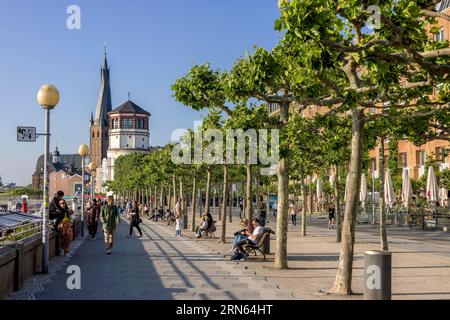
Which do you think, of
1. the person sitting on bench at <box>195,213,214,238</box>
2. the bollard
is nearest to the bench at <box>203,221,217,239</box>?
the person sitting on bench at <box>195,213,214,238</box>

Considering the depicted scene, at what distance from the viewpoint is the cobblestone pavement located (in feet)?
37.4

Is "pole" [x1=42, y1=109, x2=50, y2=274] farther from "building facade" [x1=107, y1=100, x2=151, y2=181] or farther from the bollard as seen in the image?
"building facade" [x1=107, y1=100, x2=151, y2=181]

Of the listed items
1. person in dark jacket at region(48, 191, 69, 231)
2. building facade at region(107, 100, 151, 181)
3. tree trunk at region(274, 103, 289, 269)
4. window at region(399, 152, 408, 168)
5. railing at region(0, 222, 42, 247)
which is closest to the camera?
railing at region(0, 222, 42, 247)

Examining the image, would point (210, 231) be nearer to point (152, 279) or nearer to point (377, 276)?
point (152, 279)

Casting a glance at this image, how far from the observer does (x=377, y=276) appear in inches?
395

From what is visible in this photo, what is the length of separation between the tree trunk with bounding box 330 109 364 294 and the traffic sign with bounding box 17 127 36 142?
295 inches

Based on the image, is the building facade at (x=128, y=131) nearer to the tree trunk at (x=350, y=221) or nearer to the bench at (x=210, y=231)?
the bench at (x=210, y=231)

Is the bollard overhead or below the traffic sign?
below

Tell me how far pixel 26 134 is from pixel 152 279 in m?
4.66

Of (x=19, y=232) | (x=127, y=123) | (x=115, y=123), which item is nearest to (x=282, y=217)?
(x=19, y=232)

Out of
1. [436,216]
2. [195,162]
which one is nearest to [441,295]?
[195,162]

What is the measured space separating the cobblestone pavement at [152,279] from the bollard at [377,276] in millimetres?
1935

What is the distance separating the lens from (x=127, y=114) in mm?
180125

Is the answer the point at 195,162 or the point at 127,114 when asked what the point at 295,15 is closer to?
the point at 195,162
